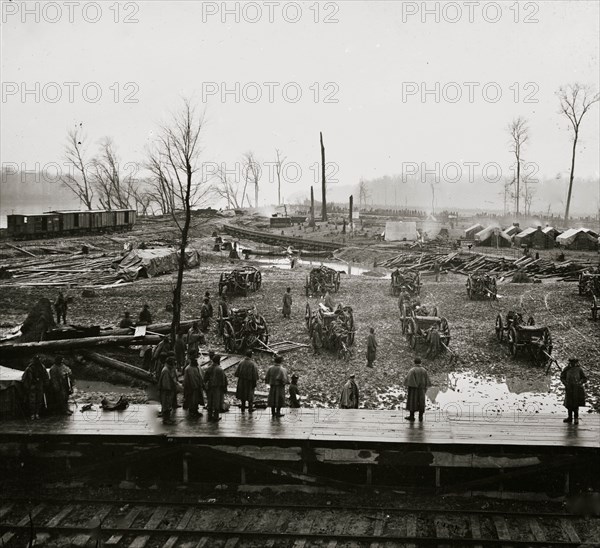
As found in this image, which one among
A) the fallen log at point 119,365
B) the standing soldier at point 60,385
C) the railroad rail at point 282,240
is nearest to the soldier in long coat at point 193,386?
the standing soldier at point 60,385

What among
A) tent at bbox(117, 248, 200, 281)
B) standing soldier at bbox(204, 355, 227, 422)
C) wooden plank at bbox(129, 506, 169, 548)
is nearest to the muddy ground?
tent at bbox(117, 248, 200, 281)

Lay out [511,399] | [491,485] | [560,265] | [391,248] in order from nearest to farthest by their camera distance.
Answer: [491,485] → [511,399] → [560,265] → [391,248]

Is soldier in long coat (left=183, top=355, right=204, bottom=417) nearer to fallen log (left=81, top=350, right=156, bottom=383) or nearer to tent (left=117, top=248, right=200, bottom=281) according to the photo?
fallen log (left=81, top=350, right=156, bottom=383)

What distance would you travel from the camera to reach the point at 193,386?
11.8 m

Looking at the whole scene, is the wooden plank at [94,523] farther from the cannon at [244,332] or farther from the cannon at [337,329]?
the cannon at [337,329]

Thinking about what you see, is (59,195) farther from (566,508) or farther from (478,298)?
(566,508)

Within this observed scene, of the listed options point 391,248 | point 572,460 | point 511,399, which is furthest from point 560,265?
point 572,460

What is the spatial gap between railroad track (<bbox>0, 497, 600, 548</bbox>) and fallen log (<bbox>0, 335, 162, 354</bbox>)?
22.8 ft

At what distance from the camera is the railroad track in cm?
Answer: 896

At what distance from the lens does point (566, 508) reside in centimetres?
978

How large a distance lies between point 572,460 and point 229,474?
6.54 metres

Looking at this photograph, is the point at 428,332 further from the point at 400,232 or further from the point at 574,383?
the point at 400,232

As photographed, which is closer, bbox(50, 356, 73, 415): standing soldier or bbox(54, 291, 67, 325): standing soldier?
bbox(50, 356, 73, 415): standing soldier

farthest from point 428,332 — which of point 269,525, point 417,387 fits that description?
point 269,525
